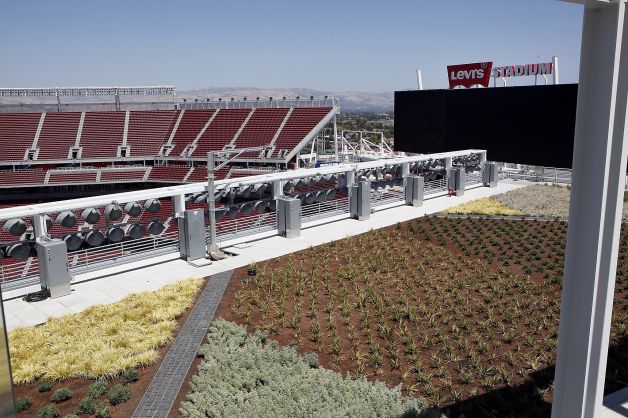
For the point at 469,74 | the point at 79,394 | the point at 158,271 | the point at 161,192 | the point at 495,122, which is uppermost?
the point at 469,74

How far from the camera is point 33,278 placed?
14.2 metres

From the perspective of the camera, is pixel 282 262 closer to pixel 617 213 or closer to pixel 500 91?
pixel 617 213

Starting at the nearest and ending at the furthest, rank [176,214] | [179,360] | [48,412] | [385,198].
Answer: [48,412], [179,360], [176,214], [385,198]

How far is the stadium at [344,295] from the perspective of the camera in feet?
16.7

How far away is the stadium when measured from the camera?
5094 millimetres

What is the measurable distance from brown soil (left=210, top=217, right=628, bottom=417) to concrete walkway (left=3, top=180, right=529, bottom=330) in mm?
1169

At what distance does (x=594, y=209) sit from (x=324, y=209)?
17.9m

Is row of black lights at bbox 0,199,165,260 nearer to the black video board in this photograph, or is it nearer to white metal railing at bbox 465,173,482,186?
white metal railing at bbox 465,173,482,186

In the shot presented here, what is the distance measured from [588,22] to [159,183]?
157ft

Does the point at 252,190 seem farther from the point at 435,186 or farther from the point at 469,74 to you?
the point at 469,74

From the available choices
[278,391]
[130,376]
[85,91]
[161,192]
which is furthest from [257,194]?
[85,91]

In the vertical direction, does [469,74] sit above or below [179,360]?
above

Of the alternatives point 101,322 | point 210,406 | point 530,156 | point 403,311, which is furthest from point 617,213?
point 530,156

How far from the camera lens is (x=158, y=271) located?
1555cm
